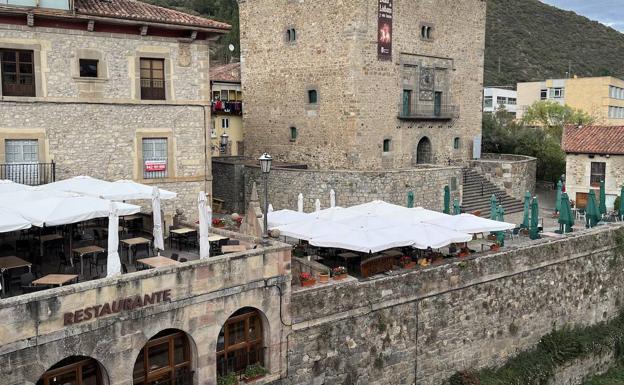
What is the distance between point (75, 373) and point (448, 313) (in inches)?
398

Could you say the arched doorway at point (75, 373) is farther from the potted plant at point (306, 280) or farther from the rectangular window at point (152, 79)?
the rectangular window at point (152, 79)

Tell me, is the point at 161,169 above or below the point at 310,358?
above

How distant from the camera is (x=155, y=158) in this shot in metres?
19.9

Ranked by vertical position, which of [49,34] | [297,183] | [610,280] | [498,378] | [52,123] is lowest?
[498,378]

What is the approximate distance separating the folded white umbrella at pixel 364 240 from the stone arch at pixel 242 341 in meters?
3.21

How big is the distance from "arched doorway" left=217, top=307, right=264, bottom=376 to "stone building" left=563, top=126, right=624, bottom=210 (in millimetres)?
21779

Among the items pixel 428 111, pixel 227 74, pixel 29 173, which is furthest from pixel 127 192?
pixel 227 74

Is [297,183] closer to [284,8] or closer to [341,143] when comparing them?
[341,143]

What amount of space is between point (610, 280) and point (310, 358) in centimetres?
1393

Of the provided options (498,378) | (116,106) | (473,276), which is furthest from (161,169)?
(498,378)

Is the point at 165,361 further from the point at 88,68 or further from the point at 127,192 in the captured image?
the point at 88,68

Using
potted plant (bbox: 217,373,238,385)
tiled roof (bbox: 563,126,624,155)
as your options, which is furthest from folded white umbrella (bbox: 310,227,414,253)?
tiled roof (bbox: 563,126,624,155)

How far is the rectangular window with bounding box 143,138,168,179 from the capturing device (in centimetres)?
1978

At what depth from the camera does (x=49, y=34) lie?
1781cm
